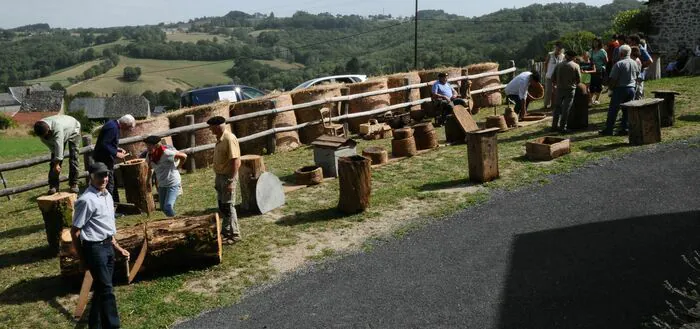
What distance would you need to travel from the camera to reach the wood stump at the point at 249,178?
9.26 m

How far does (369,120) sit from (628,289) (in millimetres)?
10389

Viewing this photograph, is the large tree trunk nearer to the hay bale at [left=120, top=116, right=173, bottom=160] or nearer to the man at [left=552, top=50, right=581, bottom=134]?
the hay bale at [left=120, top=116, right=173, bottom=160]

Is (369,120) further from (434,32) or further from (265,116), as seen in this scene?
(434,32)

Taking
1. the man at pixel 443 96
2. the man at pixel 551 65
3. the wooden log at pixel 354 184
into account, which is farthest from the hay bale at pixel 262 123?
the man at pixel 551 65

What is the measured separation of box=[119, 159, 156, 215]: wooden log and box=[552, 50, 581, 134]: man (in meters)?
8.51

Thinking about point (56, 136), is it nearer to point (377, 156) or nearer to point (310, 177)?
point (310, 177)

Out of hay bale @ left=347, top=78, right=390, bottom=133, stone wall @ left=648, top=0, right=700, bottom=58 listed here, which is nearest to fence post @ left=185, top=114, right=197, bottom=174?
hay bale @ left=347, top=78, right=390, bottom=133

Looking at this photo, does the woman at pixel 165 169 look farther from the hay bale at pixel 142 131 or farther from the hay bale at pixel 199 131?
the hay bale at pixel 199 131

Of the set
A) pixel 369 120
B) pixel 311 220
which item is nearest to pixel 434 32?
pixel 369 120

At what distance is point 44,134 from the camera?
8.91 meters

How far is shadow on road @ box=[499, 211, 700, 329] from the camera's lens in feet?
18.1

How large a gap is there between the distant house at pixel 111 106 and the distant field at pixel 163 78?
17132 mm

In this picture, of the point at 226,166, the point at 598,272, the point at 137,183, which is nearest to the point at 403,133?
the point at 226,166

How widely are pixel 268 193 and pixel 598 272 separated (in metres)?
5.02
